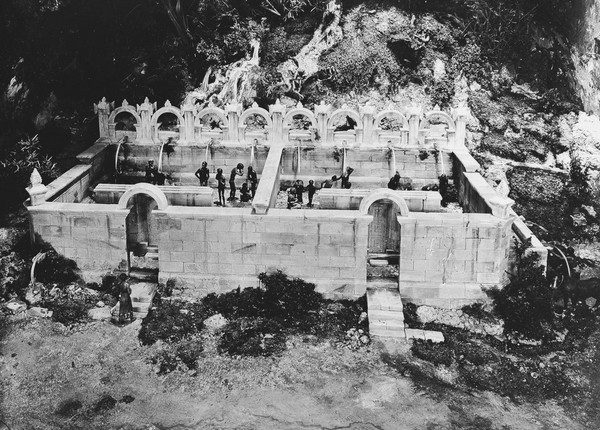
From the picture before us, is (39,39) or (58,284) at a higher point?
(39,39)

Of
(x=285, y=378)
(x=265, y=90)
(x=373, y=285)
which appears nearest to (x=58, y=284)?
(x=285, y=378)

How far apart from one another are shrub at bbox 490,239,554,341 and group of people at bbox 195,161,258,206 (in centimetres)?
1146

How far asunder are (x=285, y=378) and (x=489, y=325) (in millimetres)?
7486

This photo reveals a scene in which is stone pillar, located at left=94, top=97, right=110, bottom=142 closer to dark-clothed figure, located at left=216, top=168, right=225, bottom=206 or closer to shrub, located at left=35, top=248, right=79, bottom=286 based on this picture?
dark-clothed figure, located at left=216, top=168, right=225, bottom=206

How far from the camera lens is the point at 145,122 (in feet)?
99.0

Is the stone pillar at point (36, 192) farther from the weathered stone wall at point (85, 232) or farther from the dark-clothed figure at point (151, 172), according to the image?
the dark-clothed figure at point (151, 172)

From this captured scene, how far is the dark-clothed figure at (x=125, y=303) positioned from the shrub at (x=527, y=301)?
12167 mm

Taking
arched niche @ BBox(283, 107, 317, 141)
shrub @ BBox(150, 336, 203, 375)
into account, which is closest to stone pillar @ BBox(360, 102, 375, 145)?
arched niche @ BBox(283, 107, 317, 141)

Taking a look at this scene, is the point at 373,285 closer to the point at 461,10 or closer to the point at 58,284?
the point at 58,284

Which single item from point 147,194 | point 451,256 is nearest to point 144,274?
point 147,194

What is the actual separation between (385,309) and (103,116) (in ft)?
58.2

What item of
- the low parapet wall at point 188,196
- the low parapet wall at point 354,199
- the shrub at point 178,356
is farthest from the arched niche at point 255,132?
the shrub at point 178,356

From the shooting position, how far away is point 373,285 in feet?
70.9

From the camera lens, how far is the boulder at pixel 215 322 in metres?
19.9
